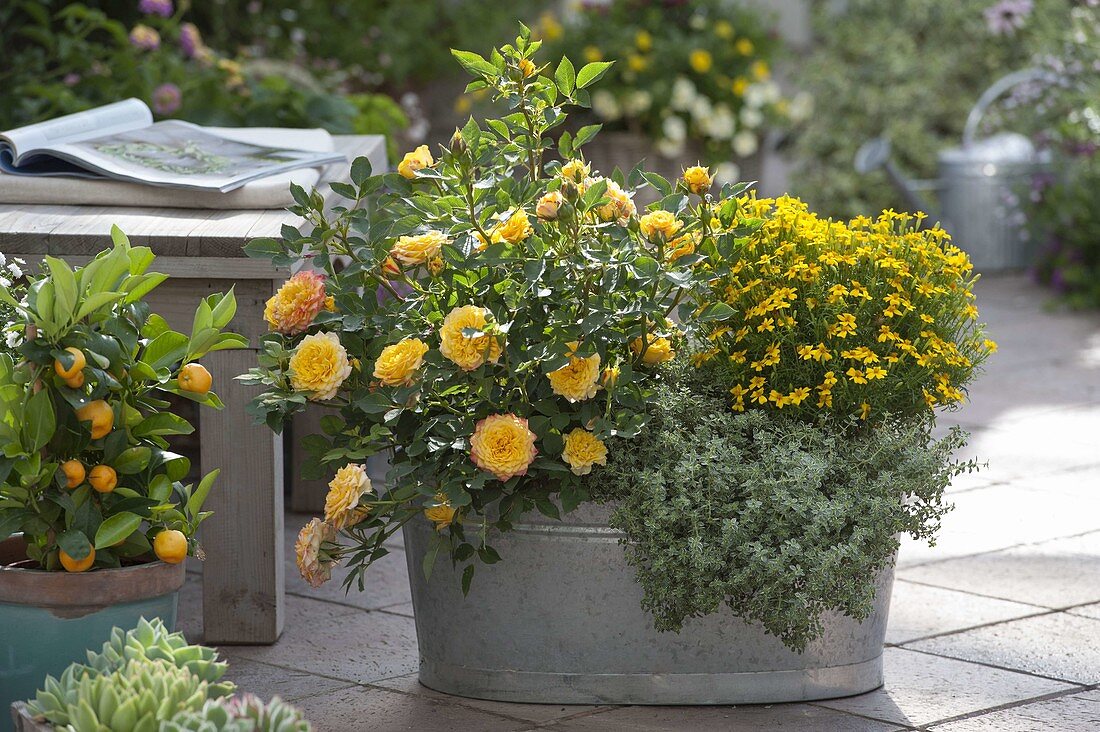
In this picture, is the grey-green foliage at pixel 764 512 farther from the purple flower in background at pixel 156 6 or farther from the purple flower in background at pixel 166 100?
the purple flower in background at pixel 156 6

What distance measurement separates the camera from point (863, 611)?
2.26 meters

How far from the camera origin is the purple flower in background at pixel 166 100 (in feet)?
13.9

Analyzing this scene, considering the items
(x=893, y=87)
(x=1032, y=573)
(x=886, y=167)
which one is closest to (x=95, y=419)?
(x=1032, y=573)

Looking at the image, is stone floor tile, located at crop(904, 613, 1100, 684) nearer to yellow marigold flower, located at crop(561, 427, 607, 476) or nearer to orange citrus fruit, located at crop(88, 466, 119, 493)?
yellow marigold flower, located at crop(561, 427, 607, 476)

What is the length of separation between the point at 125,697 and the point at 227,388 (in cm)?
106

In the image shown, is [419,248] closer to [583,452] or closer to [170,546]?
[583,452]

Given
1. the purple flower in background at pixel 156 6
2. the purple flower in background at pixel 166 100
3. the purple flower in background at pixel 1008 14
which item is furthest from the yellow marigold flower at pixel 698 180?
the purple flower in background at pixel 1008 14

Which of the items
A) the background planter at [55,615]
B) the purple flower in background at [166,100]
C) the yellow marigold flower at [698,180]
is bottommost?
the background planter at [55,615]

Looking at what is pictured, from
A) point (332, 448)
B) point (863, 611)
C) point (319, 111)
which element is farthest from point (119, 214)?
point (319, 111)

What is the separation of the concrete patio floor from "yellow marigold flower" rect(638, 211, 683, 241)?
78 centimetres

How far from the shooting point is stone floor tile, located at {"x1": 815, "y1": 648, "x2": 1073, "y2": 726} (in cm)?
238

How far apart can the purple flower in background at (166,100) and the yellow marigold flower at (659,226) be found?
2.40 metres

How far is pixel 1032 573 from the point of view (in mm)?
3170

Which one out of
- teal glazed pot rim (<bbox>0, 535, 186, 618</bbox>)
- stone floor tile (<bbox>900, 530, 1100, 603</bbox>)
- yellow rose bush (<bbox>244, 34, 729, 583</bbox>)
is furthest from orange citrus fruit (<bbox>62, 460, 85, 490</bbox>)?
stone floor tile (<bbox>900, 530, 1100, 603</bbox>)
